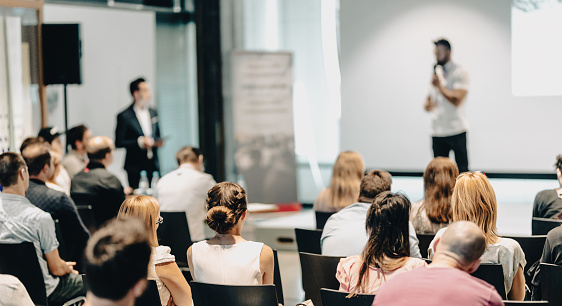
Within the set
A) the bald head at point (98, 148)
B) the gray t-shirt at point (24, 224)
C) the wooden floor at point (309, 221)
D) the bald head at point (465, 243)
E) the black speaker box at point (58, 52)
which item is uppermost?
the black speaker box at point (58, 52)

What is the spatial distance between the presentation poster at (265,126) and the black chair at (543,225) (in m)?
4.24

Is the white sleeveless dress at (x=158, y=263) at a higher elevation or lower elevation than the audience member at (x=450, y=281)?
lower

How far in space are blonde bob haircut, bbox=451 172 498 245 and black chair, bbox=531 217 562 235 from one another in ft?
3.26

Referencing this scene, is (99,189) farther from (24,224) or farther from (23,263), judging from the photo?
(23,263)

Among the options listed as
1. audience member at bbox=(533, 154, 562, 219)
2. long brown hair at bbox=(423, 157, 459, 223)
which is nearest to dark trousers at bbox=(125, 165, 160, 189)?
long brown hair at bbox=(423, 157, 459, 223)

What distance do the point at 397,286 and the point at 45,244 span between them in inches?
90.0

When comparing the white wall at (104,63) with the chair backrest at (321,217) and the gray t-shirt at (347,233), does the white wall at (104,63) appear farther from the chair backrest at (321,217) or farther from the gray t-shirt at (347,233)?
the gray t-shirt at (347,233)

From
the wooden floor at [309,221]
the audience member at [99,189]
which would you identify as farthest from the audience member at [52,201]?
the wooden floor at [309,221]

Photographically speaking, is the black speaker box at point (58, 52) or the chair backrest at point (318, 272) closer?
the chair backrest at point (318, 272)

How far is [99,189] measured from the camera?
522 centimetres

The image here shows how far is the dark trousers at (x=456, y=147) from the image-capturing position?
7.21 meters

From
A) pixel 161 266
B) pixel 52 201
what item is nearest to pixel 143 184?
pixel 52 201

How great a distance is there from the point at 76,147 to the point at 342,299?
428 cm

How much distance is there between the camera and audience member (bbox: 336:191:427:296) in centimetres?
278
